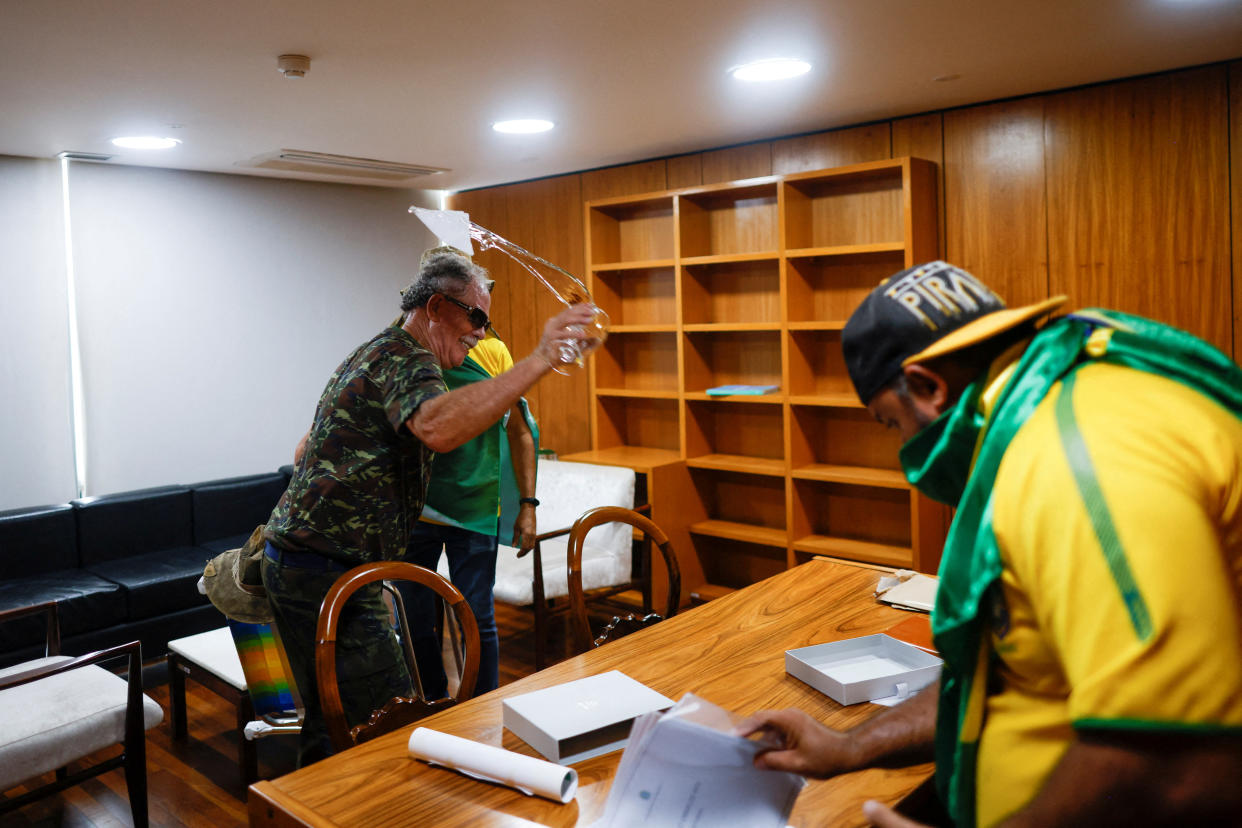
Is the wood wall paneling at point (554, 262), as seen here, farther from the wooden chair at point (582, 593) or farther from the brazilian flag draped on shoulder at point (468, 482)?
the wooden chair at point (582, 593)

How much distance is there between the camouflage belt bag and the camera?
2070mm

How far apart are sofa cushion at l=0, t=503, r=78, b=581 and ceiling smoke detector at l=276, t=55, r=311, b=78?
8.36 feet

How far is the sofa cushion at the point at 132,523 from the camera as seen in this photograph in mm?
4266

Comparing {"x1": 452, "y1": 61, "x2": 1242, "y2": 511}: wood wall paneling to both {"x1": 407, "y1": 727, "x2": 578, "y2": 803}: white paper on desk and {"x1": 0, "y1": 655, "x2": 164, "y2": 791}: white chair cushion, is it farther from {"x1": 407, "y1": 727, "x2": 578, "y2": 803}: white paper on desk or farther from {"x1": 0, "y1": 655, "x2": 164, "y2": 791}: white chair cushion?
{"x1": 0, "y1": 655, "x2": 164, "y2": 791}: white chair cushion

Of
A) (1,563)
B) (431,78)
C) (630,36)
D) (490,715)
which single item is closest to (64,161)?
(1,563)

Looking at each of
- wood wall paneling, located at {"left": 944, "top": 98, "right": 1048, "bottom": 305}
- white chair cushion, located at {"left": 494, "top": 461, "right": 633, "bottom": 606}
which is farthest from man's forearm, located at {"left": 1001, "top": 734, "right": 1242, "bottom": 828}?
wood wall paneling, located at {"left": 944, "top": 98, "right": 1048, "bottom": 305}

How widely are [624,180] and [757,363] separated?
1.25m

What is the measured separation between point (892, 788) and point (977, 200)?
9.89ft

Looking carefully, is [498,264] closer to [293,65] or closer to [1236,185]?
[293,65]

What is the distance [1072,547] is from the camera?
2.37ft

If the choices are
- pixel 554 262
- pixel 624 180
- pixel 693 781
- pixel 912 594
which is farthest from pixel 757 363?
pixel 693 781

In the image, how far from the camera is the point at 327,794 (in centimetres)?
134

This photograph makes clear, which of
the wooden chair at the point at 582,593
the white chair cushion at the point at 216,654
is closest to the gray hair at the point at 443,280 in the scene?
the wooden chair at the point at 582,593

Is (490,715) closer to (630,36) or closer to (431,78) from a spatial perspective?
(630,36)
